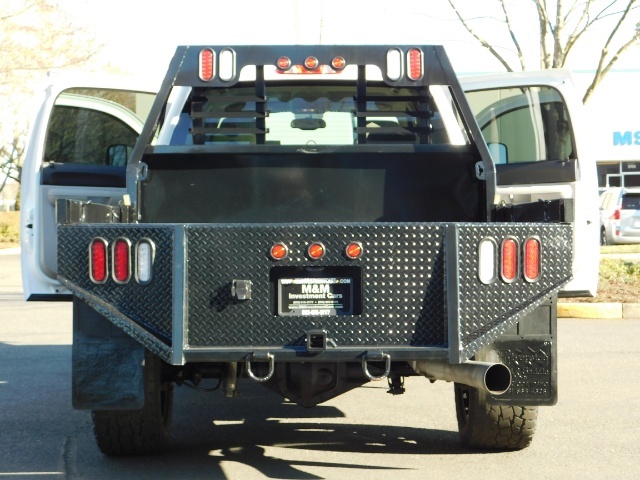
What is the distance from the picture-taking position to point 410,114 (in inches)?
253

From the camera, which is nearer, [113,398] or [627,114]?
[113,398]

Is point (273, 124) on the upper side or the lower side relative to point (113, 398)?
upper

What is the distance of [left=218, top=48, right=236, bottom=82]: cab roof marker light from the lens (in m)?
5.88

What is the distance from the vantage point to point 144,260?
5031 millimetres

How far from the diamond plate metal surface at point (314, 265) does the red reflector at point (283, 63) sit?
128 centimetres

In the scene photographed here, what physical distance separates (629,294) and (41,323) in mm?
7399

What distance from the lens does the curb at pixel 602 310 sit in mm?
13539

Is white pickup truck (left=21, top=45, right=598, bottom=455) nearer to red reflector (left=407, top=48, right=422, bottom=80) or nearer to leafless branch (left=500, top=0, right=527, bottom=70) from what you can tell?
red reflector (left=407, top=48, right=422, bottom=80)

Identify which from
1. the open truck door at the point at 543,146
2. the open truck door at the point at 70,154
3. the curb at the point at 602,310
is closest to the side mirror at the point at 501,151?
the open truck door at the point at 543,146

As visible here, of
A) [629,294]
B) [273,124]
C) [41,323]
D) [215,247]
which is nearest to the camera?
[215,247]

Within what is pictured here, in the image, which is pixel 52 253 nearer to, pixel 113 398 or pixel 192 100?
pixel 192 100

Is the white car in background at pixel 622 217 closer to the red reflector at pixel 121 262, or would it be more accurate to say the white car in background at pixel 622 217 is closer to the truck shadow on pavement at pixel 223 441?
the truck shadow on pavement at pixel 223 441

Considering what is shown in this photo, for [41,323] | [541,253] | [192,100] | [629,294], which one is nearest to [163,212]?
[192,100]

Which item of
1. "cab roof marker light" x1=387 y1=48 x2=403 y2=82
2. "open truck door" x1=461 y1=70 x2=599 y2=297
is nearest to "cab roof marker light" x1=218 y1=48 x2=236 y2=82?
"cab roof marker light" x1=387 y1=48 x2=403 y2=82
